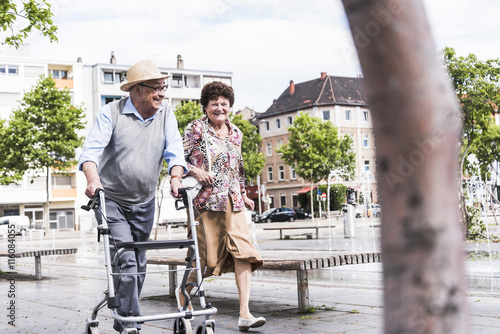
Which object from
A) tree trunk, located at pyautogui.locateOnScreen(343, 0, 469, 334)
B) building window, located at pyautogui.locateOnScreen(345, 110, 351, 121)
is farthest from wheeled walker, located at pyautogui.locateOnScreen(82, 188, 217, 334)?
building window, located at pyautogui.locateOnScreen(345, 110, 351, 121)

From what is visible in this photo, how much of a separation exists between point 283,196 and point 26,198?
3023cm

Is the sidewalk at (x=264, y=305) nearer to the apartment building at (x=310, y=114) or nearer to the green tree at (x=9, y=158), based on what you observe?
the green tree at (x=9, y=158)

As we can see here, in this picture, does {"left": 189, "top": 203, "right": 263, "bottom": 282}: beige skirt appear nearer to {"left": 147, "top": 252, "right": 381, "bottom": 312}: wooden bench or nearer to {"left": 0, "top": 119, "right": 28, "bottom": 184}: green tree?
{"left": 147, "top": 252, "right": 381, "bottom": 312}: wooden bench

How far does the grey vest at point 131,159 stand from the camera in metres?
4.54

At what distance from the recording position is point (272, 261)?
5789 millimetres

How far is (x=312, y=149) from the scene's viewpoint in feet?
181

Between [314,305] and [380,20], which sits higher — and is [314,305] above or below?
below

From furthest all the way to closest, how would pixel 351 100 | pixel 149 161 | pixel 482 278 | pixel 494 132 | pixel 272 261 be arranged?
pixel 351 100 → pixel 494 132 → pixel 482 278 → pixel 272 261 → pixel 149 161

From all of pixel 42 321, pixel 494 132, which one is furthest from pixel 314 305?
pixel 494 132

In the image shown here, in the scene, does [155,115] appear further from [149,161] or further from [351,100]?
[351,100]

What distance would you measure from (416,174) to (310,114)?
253 feet

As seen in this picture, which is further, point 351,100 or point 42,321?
point 351,100

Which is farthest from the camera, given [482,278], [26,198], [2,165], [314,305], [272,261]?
[26,198]

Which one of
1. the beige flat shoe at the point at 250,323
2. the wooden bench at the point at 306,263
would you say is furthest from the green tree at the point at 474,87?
the beige flat shoe at the point at 250,323
